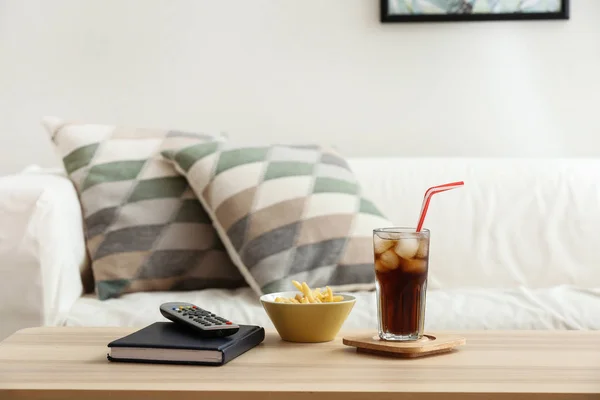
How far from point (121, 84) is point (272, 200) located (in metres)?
0.88

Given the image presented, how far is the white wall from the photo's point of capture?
2.43 metres

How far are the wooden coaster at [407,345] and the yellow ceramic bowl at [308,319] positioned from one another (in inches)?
1.8

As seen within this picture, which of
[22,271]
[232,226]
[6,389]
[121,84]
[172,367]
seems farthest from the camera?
[121,84]

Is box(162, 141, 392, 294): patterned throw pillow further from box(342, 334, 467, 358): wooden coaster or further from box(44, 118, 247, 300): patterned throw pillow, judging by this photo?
box(342, 334, 467, 358): wooden coaster

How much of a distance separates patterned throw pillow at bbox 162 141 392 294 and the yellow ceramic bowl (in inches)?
23.9

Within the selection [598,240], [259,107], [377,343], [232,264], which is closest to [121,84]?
[259,107]

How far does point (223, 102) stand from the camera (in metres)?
2.46

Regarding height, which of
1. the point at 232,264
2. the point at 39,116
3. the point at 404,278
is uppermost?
the point at 39,116

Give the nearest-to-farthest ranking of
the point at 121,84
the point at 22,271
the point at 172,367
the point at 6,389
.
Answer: the point at 6,389, the point at 172,367, the point at 22,271, the point at 121,84

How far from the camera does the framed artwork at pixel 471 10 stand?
7.86 feet

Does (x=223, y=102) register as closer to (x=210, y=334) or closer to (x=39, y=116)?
(x=39, y=116)

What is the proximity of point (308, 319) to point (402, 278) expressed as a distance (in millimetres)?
154

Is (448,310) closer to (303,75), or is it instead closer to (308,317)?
(308,317)

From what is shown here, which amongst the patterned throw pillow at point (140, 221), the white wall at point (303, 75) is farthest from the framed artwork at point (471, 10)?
the patterned throw pillow at point (140, 221)
